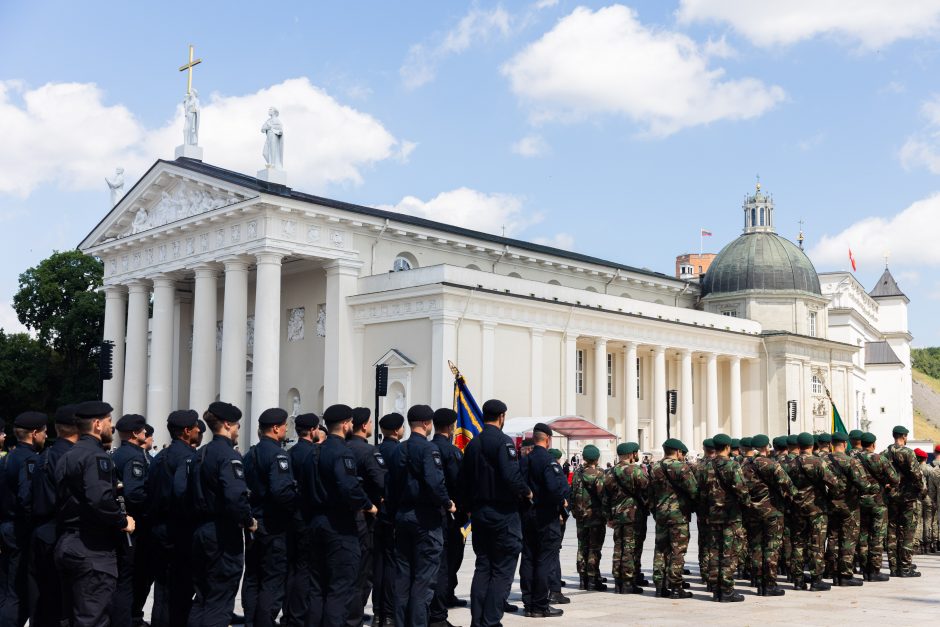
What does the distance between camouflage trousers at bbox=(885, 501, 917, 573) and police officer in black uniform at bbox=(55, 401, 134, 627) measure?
1142cm

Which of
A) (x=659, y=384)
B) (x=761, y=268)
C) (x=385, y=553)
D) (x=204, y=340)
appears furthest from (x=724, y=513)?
(x=761, y=268)

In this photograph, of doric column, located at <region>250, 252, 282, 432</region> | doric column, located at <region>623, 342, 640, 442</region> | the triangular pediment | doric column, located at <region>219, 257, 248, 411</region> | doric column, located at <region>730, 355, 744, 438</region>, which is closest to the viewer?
doric column, located at <region>250, 252, 282, 432</region>

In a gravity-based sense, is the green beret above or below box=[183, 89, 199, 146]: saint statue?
below

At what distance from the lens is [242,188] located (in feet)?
129

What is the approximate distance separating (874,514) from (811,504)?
1443mm

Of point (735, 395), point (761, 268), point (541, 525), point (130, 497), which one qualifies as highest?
point (761, 268)

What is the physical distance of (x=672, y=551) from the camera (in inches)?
516

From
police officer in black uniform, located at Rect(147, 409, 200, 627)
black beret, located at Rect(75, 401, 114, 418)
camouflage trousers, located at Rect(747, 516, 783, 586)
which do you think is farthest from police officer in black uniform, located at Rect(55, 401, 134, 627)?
camouflage trousers, located at Rect(747, 516, 783, 586)

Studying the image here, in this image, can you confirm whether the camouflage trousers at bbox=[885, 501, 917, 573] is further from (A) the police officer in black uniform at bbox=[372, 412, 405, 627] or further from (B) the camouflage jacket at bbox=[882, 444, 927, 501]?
(A) the police officer in black uniform at bbox=[372, 412, 405, 627]

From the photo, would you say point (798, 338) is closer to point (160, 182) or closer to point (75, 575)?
→ point (160, 182)

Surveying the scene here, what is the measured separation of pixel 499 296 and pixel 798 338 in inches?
865

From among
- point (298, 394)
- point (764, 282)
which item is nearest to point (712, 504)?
point (298, 394)

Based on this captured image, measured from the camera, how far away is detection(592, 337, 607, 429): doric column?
1706 inches

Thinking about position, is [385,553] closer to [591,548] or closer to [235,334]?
[591,548]
